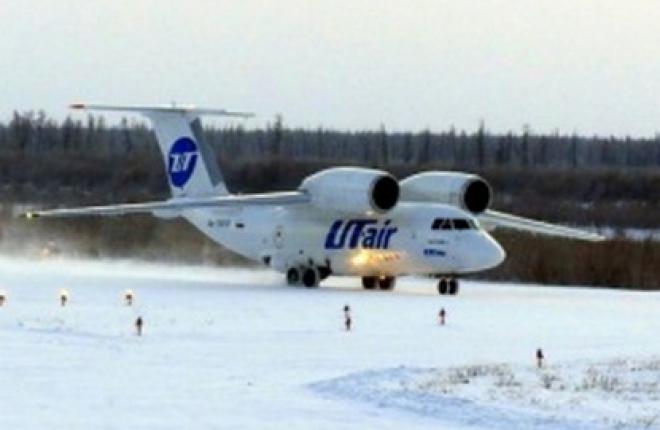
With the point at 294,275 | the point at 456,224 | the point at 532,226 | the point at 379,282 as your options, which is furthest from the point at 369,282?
the point at 532,226

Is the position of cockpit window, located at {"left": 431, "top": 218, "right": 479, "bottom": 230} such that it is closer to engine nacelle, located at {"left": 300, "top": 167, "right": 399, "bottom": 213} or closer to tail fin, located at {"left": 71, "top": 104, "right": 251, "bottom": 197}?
engine nacelle, located at {"left": 300, "top": 167, "right": 399, "bottom": 213}

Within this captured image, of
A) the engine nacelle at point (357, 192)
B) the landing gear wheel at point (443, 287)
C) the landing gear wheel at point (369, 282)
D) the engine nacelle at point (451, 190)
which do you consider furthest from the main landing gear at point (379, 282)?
the engine nacelle at point (451, 190)

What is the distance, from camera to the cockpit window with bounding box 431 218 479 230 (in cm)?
3472

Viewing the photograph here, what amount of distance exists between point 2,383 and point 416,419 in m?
4.33

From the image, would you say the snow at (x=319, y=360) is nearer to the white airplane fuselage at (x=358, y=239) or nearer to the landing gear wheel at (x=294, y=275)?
the white airplane fuselage at (x=358, y=239)

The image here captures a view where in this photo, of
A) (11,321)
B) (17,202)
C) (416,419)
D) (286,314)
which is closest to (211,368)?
(416,419)

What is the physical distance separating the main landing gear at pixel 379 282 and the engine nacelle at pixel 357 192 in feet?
4.98

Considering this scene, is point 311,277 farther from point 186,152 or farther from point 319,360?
point 319,360

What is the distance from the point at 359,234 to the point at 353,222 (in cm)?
54

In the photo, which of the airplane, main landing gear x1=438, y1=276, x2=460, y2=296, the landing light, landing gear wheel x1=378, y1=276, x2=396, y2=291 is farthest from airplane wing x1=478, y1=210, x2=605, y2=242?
the landing light

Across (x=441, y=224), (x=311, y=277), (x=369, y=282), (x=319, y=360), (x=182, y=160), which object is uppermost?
(x=182, y=160)

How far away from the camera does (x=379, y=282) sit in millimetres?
36844

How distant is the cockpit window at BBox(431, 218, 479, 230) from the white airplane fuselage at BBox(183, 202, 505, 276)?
4cm

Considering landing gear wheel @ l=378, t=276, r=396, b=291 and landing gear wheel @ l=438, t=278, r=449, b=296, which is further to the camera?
landing gear wheel @ l=378, t=276, r=396, b=291
